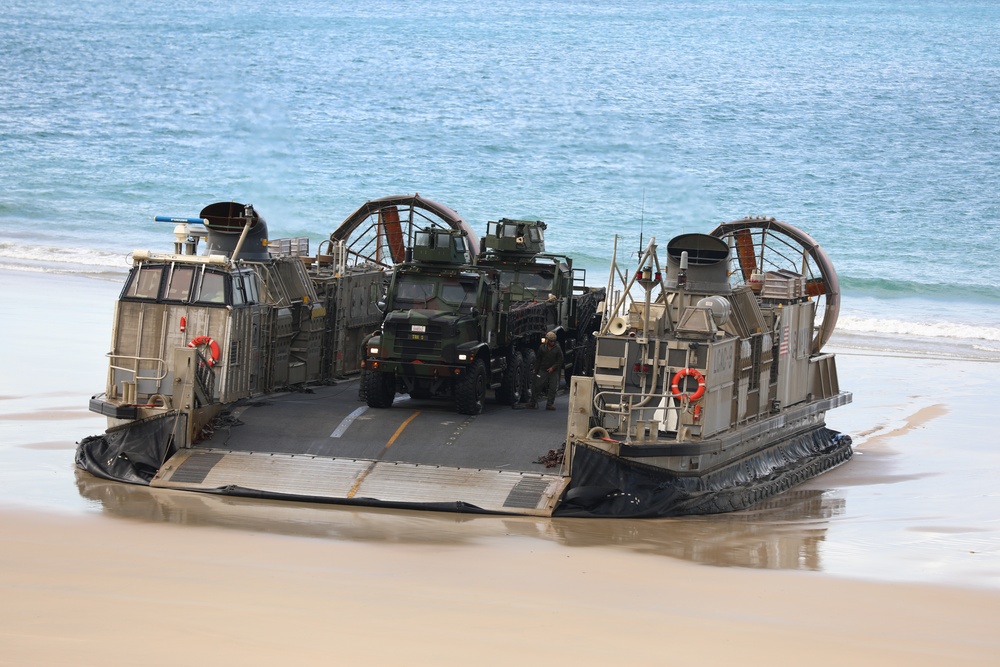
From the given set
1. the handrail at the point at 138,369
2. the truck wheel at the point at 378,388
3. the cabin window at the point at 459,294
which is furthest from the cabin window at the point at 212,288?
the cabin window at the point at 459,294

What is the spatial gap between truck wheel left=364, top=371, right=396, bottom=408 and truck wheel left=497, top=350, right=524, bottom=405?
4.51ft

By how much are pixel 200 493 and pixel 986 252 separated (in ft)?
93.0

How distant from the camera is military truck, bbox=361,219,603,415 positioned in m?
13.9

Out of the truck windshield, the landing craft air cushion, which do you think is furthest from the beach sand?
the truck windshield

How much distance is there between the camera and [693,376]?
11969 millimetres

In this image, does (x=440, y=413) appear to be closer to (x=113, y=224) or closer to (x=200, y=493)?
(x=200, y=493)

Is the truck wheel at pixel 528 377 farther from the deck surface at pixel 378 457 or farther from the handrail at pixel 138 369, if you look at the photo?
the handrail at pixel 138 369

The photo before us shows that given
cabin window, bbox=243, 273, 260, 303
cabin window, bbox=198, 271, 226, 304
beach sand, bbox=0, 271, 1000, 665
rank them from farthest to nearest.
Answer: cabin window, bbox=243, 273, 260, 303 < cabin window, bbox=198, 271, 226, 304 < beach sand, bbox=0, 271, 1000, 665

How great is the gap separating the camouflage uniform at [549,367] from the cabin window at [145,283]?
12.9 ft

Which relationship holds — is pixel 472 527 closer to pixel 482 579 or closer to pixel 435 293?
pixel 482 579

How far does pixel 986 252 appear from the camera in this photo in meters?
36.1

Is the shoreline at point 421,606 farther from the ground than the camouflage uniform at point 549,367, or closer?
closer

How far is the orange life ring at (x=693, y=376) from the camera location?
11.9 meters

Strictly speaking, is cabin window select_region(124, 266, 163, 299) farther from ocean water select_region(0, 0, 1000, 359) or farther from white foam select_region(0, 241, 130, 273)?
white foam select_region(0, 241, 130, 273)
